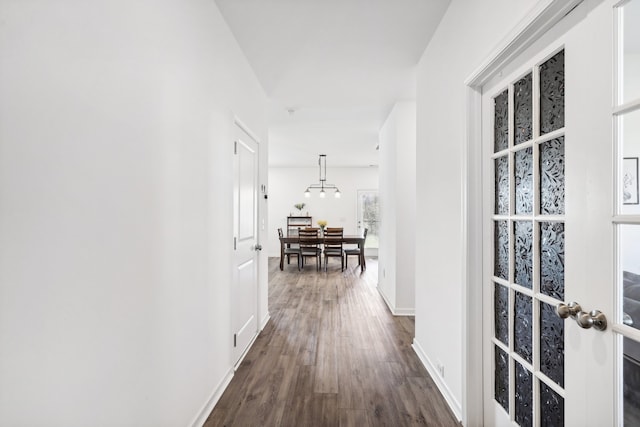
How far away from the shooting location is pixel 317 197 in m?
9.34

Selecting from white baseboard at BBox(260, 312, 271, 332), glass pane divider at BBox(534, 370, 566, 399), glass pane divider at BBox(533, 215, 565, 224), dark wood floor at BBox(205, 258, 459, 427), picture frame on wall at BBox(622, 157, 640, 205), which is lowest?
dark wood floor at BBox(205, 258, 459, 427)

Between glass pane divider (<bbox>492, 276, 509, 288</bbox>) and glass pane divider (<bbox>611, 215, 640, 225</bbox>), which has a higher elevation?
glass pane divider (<bbox>611, 215, 640, 225</bbox>)

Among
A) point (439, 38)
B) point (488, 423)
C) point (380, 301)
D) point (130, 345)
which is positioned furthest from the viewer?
point (380, 301)

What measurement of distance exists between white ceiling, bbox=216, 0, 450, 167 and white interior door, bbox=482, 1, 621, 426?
0.97 metres

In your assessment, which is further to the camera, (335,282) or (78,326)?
(335,282)

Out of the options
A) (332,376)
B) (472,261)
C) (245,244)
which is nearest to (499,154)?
(472,261)

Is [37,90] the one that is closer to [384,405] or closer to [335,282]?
[384,405]

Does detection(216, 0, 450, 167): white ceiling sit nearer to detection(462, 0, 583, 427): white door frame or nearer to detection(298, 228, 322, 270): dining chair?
→ detection(462, 0, 583, 427): white door frame

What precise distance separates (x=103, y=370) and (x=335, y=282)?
4.85 metres

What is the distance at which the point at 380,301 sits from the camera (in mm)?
4492

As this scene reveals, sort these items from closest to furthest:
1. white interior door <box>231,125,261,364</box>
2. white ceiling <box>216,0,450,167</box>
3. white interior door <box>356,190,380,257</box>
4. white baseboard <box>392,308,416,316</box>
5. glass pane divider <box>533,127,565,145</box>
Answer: glass pane divider <box>533,127,565,145</box> → white ceiling <box>216,0,450,167</box> → white interior door <box>231,125,261,364</box> → white baseboard <box>392,308,416,316</box> → white interior door <box>356,190,380,257</box>

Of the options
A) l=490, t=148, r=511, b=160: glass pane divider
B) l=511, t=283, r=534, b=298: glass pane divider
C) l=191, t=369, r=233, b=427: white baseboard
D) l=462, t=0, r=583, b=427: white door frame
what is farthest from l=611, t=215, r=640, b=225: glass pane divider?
l=191, t=369, r=233, b=427: white baseboard

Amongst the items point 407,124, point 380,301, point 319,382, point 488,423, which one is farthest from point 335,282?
point 488,423

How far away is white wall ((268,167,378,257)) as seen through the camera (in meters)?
9.29
